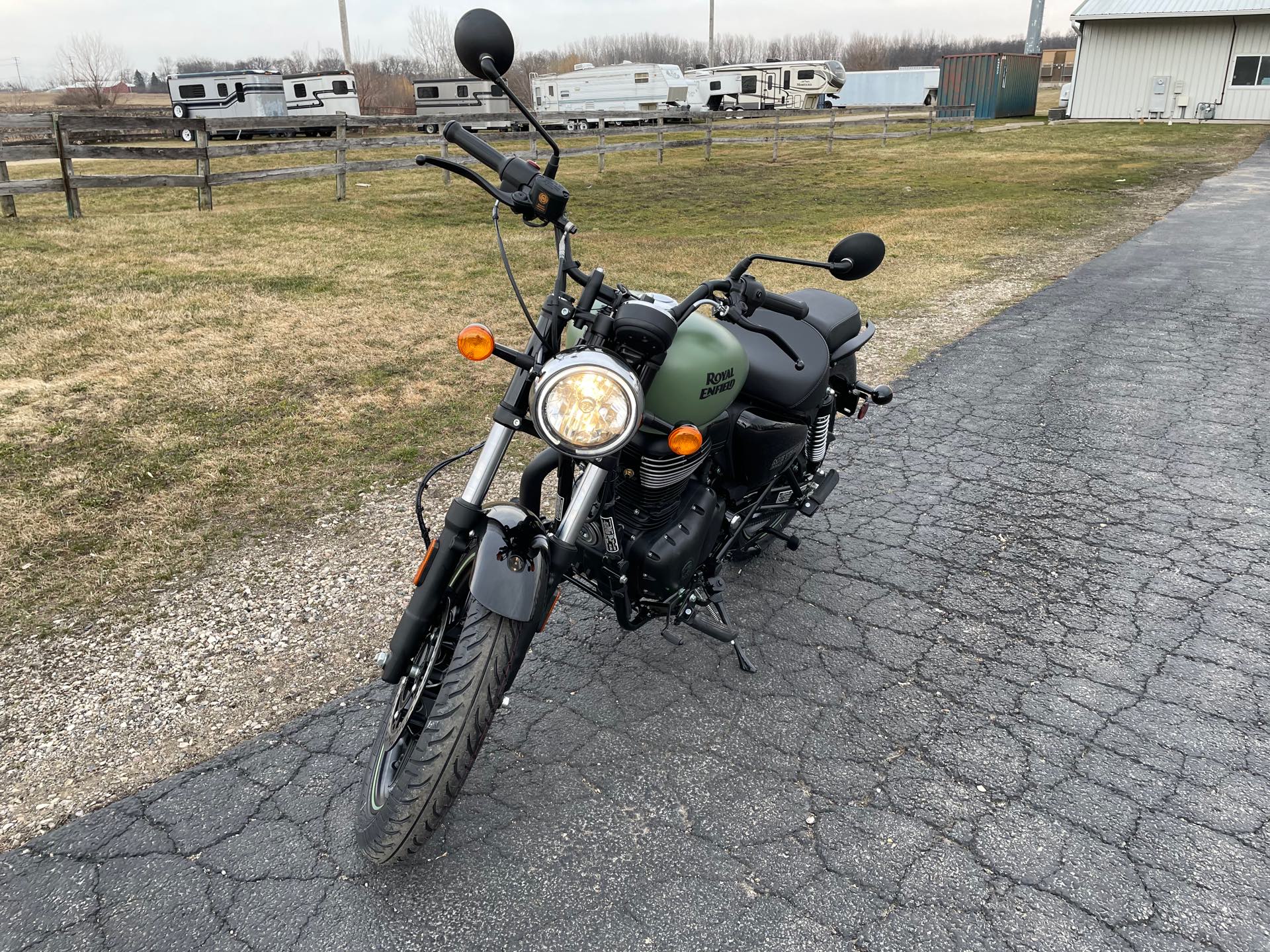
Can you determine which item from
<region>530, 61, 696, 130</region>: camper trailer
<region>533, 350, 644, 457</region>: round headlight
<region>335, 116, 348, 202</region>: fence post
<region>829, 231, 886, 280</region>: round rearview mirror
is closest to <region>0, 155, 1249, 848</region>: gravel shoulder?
<region>533, 350, 644, 457</region>: round headlight

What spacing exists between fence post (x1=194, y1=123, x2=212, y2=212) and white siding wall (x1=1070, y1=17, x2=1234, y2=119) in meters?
29.8

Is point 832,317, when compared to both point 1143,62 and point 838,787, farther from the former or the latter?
point 1143,62

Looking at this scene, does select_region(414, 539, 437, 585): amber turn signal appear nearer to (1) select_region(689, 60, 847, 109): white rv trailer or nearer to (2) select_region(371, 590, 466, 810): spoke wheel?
(2) select_region(371, 590, 466, 810): spoke wheel

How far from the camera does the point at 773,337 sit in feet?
7.87

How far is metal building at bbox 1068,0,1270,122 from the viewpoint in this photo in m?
28.6

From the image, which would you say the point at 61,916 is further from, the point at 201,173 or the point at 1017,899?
the point at 201,173

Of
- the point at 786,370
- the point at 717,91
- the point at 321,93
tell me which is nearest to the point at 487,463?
the point at 786,370

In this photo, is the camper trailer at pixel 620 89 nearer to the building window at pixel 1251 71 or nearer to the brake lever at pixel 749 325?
the building window at pixel 1251 71

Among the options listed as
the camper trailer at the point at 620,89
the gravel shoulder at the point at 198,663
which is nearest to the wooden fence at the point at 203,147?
the gravel shoulder at the point at 198,663

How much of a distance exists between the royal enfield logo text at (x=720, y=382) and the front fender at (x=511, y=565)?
1.97 ft

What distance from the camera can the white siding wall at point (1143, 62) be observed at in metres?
29.1

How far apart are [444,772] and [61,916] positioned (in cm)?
102

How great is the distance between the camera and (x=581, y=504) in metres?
2.37

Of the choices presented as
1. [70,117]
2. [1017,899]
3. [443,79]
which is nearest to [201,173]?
[70,117]
